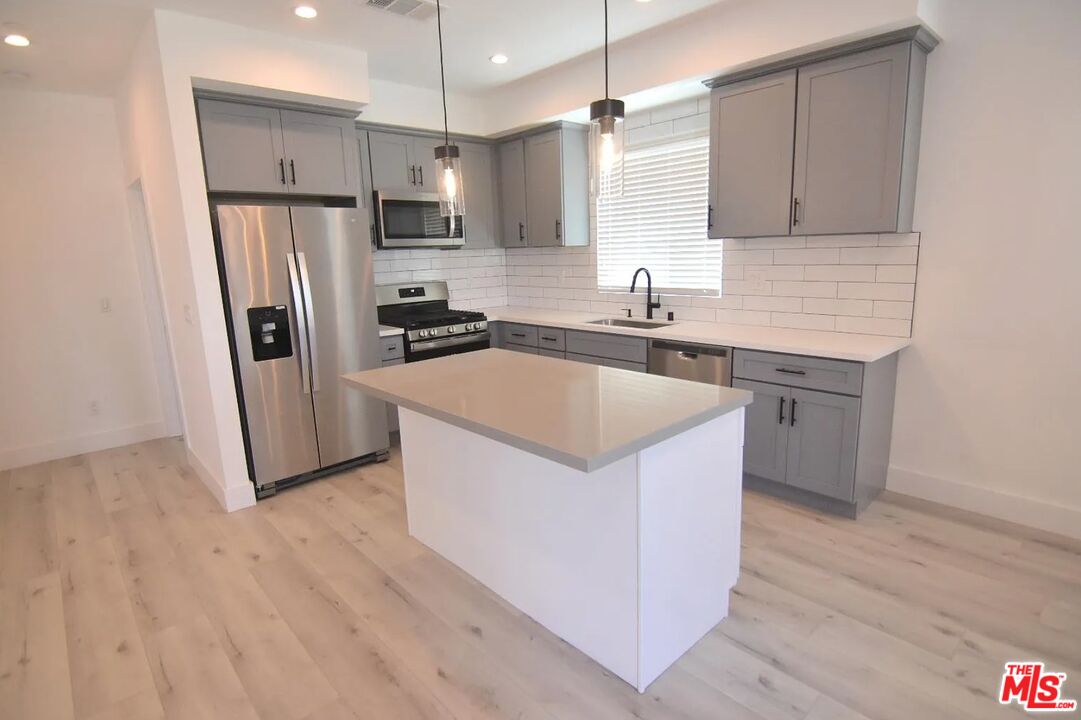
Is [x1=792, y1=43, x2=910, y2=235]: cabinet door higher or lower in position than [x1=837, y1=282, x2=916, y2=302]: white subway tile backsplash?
higher

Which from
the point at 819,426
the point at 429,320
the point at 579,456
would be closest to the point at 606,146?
the point at 579,456

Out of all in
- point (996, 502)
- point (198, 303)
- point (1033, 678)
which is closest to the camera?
point (1033, 678)

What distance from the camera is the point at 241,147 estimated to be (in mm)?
3266

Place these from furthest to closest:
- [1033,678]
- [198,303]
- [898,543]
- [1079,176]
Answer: [198,303] < [898,543] < [1079,176] < [1033,678]

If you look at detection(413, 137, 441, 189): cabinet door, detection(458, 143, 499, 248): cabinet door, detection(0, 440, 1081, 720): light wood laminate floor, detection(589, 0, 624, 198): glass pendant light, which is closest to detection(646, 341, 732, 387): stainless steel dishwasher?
detection(0, 440, 1081, 720): light wood laminate floor

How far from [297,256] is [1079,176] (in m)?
3.95

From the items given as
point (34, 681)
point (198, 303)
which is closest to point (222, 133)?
point (198, 303)

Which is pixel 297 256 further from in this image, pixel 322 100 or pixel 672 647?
pixel 672 647

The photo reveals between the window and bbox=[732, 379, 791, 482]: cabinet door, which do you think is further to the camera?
the window

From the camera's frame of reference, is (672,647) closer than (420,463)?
Yes

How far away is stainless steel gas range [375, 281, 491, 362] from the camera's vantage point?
4.09 m

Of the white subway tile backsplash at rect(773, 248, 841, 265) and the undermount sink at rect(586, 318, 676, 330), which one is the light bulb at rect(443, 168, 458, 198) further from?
the white subway tile backsplash at rect(773, 248, 841, 265)

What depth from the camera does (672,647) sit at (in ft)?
6.38

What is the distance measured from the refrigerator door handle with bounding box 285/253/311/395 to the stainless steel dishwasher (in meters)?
2.15
